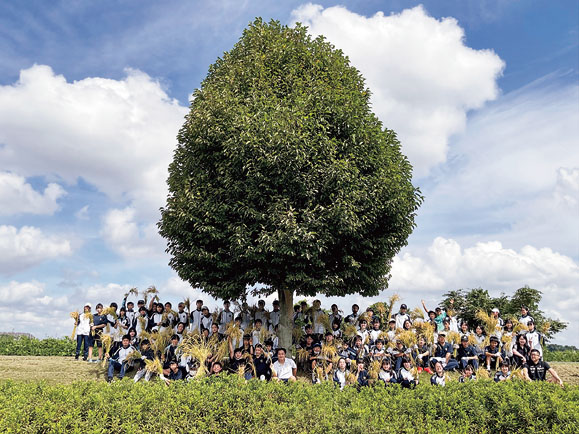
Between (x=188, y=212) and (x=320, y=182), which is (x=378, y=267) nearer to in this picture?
(x=320, y=182)

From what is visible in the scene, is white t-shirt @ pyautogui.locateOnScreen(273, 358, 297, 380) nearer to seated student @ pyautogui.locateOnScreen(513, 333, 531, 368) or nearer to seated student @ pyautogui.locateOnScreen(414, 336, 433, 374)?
seated student @ pyautogui.locateOnScreen(414, 336, 433, 374)

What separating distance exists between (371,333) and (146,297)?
9.16 meters

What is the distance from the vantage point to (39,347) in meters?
22.9

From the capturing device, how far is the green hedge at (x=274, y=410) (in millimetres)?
7914

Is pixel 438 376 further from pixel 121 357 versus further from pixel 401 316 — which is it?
pixel 121 357

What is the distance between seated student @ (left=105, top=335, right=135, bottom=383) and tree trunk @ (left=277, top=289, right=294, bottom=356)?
17.3ft

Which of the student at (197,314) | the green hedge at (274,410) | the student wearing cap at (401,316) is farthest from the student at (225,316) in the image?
the green hedge at (274,410)

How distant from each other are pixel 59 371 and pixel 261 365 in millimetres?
8393

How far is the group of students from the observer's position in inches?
564

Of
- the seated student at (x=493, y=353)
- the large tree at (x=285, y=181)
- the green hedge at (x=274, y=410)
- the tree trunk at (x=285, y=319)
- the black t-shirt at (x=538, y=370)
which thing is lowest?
the green hedge at (x=274, y=410)

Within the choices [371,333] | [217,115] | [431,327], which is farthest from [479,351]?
[217,115]

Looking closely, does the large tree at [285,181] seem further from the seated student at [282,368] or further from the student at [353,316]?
the seated student at [282,368]

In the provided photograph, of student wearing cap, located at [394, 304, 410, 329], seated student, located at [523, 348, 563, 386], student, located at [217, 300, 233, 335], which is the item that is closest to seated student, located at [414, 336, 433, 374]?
student wearing cap, located at [394, 304, 410, 329]

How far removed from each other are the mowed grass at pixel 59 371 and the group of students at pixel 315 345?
0.67m
